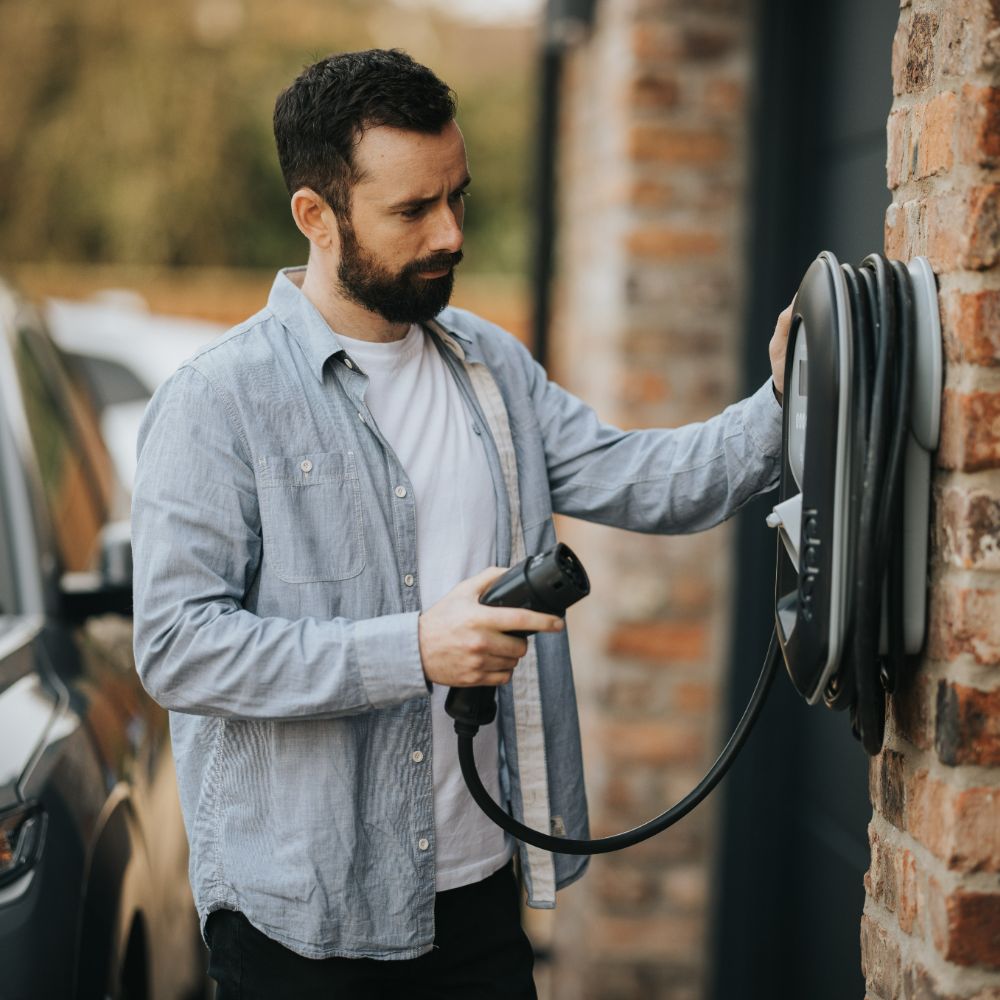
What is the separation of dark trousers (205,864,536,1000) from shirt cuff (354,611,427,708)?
413 millimetres

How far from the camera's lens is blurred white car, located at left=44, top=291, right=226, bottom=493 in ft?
15.0

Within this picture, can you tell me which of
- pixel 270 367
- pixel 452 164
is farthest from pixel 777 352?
pixel 270 367

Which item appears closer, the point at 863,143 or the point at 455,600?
the point at 455,600

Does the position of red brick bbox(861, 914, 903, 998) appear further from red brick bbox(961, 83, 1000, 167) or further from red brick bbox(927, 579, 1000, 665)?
red brick bbox(961, 83, 1000, 167)

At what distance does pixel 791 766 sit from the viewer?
3.30 m

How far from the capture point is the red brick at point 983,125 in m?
1.47

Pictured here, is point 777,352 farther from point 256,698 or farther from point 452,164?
point 256,698

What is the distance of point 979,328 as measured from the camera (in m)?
1.46

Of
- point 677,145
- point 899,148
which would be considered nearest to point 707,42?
point 677,145

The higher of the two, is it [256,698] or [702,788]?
[256,698]

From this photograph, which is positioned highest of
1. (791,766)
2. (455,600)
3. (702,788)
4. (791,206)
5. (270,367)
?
(791,206)

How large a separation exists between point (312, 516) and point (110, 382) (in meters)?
3.10

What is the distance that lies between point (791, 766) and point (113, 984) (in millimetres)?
1701

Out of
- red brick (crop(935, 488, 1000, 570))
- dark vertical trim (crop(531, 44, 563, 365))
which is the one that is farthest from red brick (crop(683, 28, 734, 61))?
red brick (crop(935, 488, 1000, 570))
